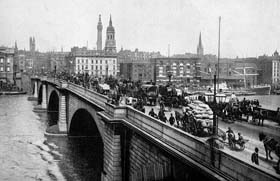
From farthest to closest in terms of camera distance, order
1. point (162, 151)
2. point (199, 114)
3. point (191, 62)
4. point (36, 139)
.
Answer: point (191, 62)
point (36, 139)
point (199, 114)
point (162, 151)

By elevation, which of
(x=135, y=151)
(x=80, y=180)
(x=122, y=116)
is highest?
(x=122, y=116)

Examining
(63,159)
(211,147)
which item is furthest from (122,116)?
(63,159)

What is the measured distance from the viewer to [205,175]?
13.2 meters

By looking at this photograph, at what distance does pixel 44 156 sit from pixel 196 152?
30.2m

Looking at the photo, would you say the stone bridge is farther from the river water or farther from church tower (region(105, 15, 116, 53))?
church tower (region(105, 15, 116, 53))

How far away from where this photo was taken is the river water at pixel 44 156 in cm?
3566

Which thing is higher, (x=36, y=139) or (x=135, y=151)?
(x=135, y=151)

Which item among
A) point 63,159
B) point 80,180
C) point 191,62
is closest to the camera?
point 80,180

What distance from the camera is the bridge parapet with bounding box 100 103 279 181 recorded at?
38.1ft

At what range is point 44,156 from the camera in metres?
41.8

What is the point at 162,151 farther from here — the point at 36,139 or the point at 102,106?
the point at 36,139

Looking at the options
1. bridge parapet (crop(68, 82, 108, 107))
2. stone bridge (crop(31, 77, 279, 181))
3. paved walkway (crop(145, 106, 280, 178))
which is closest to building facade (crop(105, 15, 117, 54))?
bridge parapet (crop(68, 82, 108, 107))

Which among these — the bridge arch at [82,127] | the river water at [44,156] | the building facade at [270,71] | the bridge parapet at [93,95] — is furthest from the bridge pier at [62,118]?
the building facade at [270,71]

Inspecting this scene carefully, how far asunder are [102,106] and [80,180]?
7428mm
